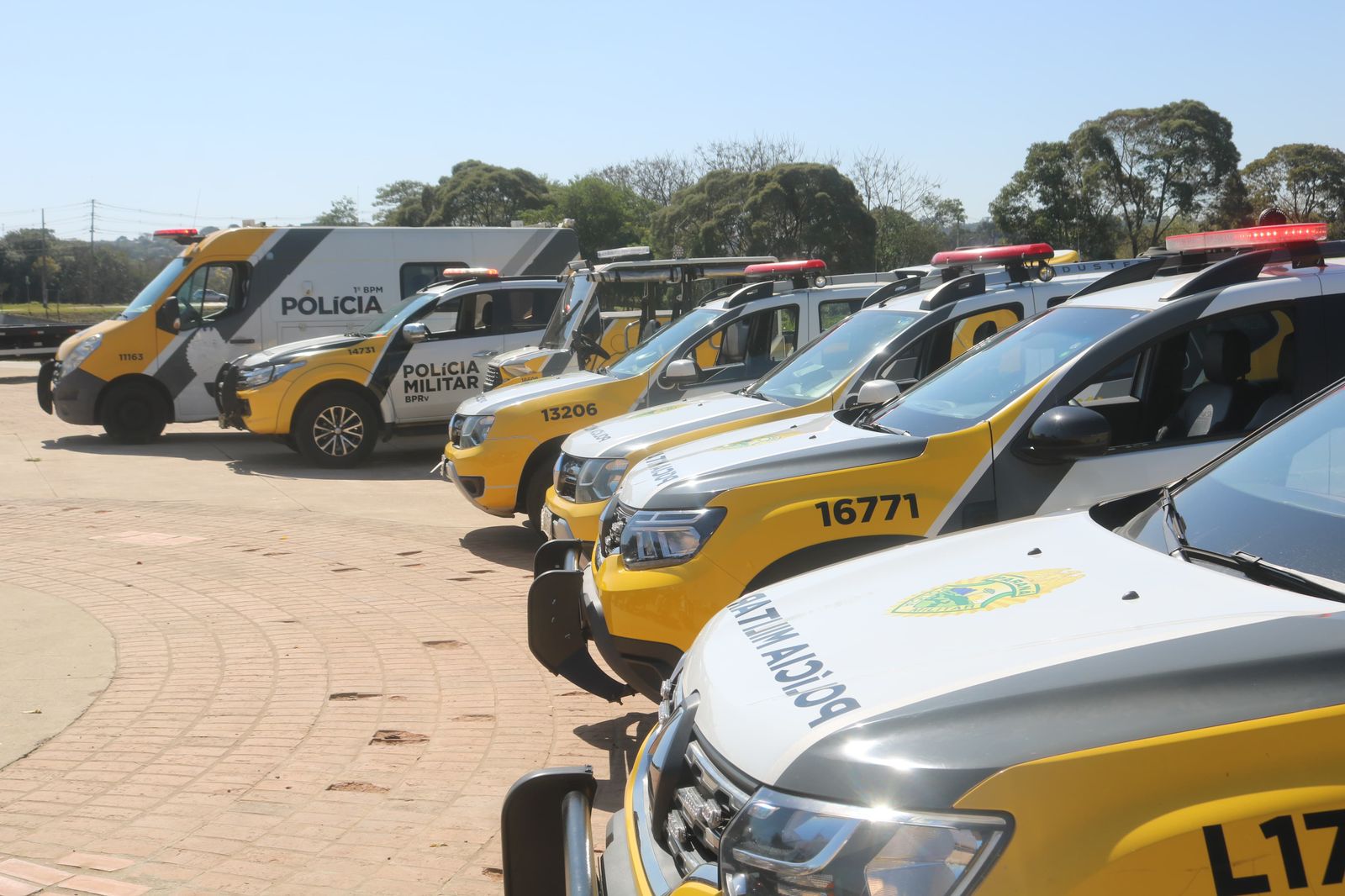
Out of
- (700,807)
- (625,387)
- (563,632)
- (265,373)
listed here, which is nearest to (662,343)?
(625,387)

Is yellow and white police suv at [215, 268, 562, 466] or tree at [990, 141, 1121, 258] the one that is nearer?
yellow and white police suv at [215, 268, 562, 466]

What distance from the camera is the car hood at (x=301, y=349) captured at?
14.2m

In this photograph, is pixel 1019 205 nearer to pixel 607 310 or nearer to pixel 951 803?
pixel 607 310

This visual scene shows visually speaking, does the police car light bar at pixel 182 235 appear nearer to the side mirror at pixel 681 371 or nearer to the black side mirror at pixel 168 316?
the black side mirror at pixel 168 316

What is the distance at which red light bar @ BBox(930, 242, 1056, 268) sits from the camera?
8.05 meters

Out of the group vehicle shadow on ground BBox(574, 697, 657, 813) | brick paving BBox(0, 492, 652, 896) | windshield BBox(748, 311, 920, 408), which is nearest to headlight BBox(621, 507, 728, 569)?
vehicle shadow on ground BBox(574, 697, 657, 813)

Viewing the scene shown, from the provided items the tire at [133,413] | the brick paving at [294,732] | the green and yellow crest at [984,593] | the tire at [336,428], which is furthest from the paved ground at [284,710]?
the tire at [133,413]

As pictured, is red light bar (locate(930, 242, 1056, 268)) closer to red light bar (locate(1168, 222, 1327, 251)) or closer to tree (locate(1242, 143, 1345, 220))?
red light bar (locate(1168, 222, 1327, 251))

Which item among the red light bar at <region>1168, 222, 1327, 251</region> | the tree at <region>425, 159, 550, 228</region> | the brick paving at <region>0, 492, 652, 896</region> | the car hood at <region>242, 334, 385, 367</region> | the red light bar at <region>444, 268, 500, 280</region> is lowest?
the brick paving at <region>0, 492, 652, 896</region>

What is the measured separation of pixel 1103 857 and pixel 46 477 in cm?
1371

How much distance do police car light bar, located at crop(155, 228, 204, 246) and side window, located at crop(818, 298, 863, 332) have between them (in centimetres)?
1016

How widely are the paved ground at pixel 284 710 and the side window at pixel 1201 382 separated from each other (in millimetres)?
2660

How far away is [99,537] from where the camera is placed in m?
9.92

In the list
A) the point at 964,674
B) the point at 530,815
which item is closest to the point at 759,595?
the point at 530,815
